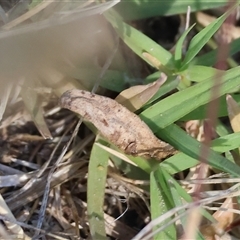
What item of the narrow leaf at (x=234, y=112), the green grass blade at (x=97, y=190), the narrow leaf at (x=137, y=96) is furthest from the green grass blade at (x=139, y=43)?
the green grass blade at (x=97, y=190)

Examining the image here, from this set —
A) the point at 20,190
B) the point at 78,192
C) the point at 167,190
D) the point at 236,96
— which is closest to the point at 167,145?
the point at 167,190

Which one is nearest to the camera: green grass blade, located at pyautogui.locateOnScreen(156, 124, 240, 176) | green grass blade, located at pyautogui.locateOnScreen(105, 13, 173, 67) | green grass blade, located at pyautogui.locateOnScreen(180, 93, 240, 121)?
green grass blade, located at pyautogui.locateOnScreen(156, 124, 240, 176)

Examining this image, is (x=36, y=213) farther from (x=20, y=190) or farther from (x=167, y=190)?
(x=167, y=190)

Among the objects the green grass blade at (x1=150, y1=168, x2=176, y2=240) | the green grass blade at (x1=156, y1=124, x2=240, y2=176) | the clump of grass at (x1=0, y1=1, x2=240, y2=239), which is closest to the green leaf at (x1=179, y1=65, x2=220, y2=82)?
the clump of grass at (x1=0, y1=1, x2=240, y2=239)

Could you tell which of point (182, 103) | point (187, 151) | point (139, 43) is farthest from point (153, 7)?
point (187, 151)

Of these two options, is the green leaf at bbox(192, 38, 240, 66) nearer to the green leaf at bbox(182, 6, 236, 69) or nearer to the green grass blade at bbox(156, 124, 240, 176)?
the green leaf at bbox(182, 6, 236, 69)

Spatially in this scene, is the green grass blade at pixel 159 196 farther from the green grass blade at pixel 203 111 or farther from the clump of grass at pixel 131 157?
the green grass blade at pixel 203 111
